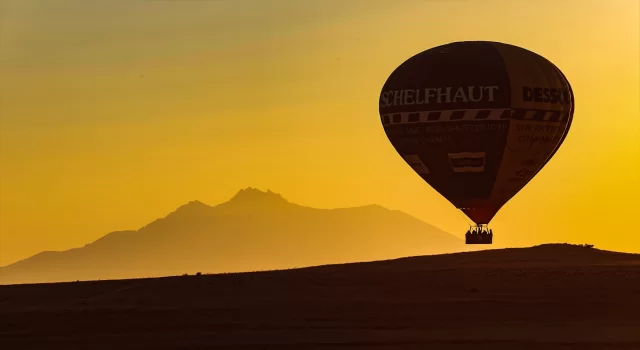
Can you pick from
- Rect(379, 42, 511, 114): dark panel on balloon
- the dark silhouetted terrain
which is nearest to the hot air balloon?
Rect(379, 42, 511, 114): dark panel on balloon

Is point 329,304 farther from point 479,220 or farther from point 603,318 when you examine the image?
point 479,220

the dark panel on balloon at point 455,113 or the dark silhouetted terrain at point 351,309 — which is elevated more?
the dark panel on balloon at point 455,113

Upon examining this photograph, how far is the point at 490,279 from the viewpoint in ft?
225

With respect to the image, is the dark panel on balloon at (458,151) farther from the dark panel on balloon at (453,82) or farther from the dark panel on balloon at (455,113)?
the dark panel on balloon at (453,82)

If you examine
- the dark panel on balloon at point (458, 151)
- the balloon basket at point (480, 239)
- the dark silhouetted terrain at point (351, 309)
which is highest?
the dark panel on balloon at point (458, 151)

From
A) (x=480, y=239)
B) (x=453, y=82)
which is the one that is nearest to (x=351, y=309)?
(x=453, y=82)

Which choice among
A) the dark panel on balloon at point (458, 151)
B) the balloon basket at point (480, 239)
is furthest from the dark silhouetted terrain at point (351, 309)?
the balloon basket at point (480, 239)

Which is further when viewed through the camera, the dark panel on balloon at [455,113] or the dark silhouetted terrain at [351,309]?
the dark panel on balloon at [455,113]

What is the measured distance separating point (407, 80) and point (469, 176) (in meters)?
6.42

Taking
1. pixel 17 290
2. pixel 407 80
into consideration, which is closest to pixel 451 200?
pixel 407 80

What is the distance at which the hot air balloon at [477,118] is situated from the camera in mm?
88312

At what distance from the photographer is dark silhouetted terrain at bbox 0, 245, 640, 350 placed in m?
50.6

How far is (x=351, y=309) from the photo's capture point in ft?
194

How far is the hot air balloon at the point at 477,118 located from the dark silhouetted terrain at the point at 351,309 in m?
11.9
